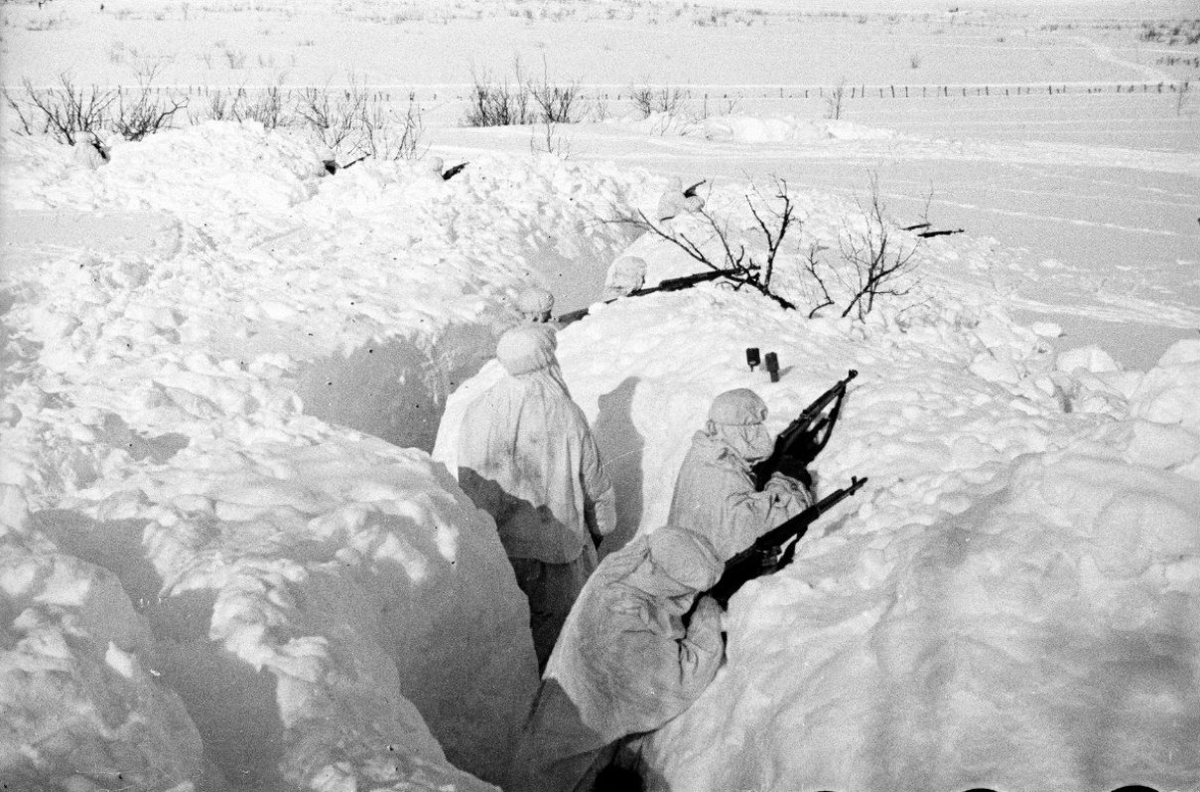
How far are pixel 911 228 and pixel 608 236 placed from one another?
455 centimetres

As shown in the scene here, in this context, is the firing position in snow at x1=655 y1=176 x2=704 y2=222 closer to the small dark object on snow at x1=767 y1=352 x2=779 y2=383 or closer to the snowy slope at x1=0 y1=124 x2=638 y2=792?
the snowy slope at x1=0 y1=124 x2=638 y2=792

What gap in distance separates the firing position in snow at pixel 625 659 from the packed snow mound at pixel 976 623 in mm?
133

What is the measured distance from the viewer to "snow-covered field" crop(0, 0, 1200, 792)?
7.82 feet

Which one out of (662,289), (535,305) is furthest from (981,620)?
(662,289)

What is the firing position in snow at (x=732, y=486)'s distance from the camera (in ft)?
13.9

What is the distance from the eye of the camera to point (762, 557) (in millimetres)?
4078

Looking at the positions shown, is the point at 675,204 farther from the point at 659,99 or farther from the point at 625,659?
the point at 659,99

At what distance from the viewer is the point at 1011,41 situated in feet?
92.3

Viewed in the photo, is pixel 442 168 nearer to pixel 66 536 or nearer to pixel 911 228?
pixel 911 228

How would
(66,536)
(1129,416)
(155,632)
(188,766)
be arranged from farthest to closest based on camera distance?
(66,536), (1129,416), (155,632), (188,766)

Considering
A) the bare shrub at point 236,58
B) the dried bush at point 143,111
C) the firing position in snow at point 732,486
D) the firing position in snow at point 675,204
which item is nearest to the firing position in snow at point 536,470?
the firing position in snow at point 732,486

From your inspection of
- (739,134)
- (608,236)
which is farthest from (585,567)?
(739,134)

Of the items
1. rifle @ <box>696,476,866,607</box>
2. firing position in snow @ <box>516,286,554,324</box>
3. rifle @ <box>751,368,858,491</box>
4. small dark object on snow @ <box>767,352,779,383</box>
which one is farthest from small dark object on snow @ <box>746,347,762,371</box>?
rifle @ <box>696,476,866,607</box>

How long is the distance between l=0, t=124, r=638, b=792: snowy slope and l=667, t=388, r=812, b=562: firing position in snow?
101cm
